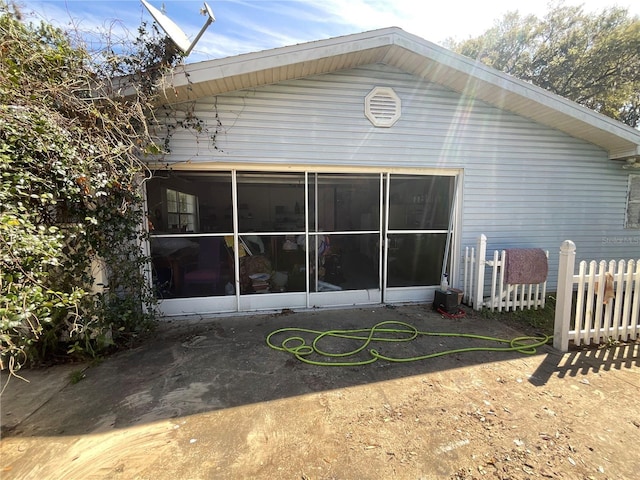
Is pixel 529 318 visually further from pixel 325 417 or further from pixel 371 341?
pixel 325 417

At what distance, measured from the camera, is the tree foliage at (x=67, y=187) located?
78.9 inches

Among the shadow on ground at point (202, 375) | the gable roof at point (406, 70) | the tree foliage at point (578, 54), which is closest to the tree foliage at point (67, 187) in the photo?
the shadow on ground at point (202, 375)

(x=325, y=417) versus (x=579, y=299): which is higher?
(x=579, y=299)

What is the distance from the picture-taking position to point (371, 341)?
3.54 meters

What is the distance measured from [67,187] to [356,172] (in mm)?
3713

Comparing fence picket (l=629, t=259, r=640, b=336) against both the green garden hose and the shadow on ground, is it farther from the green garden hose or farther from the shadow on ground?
the green garden hose

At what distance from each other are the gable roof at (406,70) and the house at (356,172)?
0.08 feet

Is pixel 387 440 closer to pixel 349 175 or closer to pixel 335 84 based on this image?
pixel 349 175

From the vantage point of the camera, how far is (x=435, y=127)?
4.71 meters

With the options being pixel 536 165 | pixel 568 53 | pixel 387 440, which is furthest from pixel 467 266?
pixel 568 53

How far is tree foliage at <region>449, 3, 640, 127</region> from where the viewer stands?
36.1 ft

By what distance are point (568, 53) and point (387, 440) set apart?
18.1 metres

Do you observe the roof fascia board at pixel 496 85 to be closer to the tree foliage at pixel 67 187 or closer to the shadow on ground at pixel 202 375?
the tree foliage at pixel 67 187

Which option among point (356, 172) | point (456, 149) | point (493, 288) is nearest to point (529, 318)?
point (493, 288)
